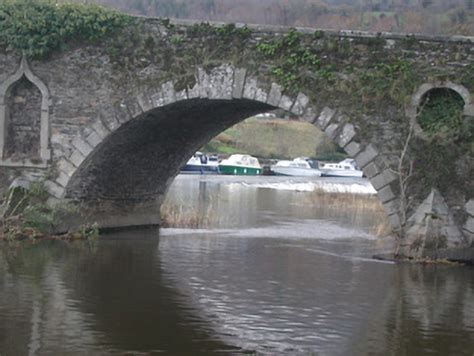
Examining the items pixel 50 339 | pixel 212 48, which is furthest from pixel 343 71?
pixel 50 339

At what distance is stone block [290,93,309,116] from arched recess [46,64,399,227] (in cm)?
2

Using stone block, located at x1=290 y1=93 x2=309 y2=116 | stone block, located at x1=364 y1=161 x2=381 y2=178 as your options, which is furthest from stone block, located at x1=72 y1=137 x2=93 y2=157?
stone block, located at x1=364 y1=161 x2=381 y2=178

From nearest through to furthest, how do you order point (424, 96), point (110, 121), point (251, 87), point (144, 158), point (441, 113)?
point (441, 113), point (424, 96), point (251, 87), point (110, 121), point (144, 158)

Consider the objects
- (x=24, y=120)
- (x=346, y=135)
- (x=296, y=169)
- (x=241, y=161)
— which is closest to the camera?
(x=346, y=135)

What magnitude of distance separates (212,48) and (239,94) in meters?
1.04

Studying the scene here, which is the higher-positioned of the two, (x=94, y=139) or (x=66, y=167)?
(x=94, y=139)

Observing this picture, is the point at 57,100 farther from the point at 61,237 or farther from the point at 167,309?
the point at 167,309

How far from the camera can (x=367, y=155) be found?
59.2 ft

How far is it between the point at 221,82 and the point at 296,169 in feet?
146

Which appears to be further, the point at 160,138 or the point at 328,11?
the point at 328,11

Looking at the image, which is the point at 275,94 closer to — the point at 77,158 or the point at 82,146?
the point at 82,146

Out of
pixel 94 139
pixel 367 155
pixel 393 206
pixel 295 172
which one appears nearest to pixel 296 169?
pixel 295 172

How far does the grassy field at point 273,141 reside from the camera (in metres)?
72.6

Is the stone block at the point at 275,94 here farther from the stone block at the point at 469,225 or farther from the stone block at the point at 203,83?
the stone block at the point at 469,225
